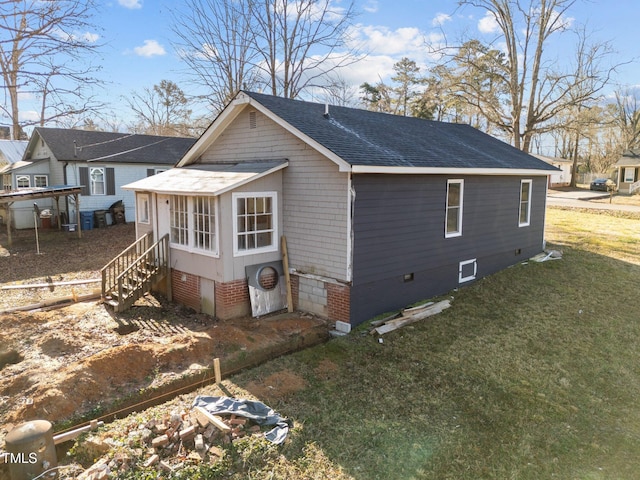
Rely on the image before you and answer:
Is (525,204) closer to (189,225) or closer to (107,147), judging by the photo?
(189,225)

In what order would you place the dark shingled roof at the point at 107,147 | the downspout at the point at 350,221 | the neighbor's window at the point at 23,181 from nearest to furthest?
the downspout at the point at 350,221 → the dark shingled roof at the point at 107,147 → the neighbor's window at the point at 23,181

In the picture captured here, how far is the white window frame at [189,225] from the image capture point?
959 centimetres

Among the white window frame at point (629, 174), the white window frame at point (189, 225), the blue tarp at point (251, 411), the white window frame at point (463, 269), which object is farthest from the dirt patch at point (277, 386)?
the white window frame at point (629, 174)

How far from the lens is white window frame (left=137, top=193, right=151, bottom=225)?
1191 centimetres

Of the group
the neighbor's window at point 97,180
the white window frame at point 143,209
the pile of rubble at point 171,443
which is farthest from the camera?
the neighbor's window at point 97,180

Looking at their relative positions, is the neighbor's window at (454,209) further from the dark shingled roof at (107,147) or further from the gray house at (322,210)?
the dark shingled roof at (107,147)

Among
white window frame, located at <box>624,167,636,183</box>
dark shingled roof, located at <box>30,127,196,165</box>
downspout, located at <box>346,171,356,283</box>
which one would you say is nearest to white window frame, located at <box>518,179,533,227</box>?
downspout, located at <box>346,171,356,283</box>

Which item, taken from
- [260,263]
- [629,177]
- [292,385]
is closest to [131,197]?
[260,263]

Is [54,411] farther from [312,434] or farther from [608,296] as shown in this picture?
[608,296]

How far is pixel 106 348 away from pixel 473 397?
21.2ft

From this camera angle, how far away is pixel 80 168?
69.9ft

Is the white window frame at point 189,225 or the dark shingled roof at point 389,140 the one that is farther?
the white window frame at point 189,225

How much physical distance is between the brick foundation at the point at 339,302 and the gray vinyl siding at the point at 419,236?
14 cm

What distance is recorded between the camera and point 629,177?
135ft
